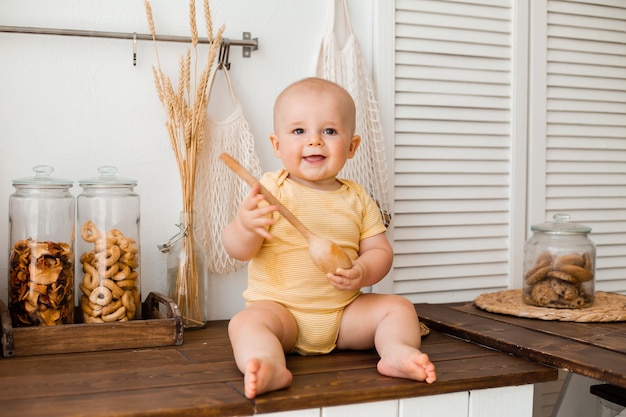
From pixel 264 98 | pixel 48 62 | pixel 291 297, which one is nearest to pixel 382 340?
pixel 291 297

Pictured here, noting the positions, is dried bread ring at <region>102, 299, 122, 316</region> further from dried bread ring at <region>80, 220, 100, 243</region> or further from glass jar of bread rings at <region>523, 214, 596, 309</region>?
glass jar of bread rings at <region>523, 214, 596, 309</region>

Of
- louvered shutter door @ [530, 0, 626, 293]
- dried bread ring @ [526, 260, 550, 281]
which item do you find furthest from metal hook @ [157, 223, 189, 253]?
louvered shutter door @ [530, 0, 626, 293]

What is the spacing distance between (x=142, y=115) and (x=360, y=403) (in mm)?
938

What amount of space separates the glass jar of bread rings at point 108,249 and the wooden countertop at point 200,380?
124mm

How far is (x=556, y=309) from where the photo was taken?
1727mm

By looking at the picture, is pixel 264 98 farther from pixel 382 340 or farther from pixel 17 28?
pixel 382 340

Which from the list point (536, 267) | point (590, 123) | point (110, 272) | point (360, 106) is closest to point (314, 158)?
point (360, 106)

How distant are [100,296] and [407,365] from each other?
2.23 feet

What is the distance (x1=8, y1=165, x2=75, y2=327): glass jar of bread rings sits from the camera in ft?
4.64

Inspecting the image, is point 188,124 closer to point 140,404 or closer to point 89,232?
point 89,232

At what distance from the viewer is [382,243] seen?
155cm

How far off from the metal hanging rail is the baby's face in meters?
0.34

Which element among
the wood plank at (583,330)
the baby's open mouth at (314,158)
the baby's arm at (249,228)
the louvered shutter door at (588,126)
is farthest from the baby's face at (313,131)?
the louvered shutter door at (588,126)

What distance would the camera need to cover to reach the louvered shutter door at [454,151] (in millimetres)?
1940
